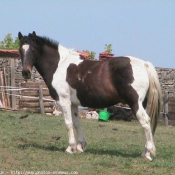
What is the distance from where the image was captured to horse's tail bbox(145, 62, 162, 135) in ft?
32.5

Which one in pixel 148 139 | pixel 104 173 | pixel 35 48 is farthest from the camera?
pixel 35 48

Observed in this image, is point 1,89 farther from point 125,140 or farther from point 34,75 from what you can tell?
point 125,140

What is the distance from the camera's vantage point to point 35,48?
10891 millimetres

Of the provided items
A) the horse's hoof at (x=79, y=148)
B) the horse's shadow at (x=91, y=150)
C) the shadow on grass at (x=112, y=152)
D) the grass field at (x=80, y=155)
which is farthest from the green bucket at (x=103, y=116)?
the horse's hoof at (x=79, y=148)

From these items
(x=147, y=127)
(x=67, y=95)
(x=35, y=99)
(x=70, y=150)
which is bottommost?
(x=35, y=99)

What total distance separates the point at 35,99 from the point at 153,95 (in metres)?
13.3

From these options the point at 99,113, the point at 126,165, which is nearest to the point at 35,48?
the point at 126,165

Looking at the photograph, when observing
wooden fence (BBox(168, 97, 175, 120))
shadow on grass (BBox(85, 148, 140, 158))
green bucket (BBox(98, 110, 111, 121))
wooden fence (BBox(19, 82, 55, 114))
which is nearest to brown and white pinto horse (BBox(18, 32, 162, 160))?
shadow on grass (BBox(85, 148, 140, 158))

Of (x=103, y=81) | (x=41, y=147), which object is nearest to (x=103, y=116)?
(x=41, y=147)

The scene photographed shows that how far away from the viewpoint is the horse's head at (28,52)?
10688mm

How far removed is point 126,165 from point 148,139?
99 centimetres

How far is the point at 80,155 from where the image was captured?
1004 centimetres

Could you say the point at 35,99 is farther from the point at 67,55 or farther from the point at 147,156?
the point at 147,156

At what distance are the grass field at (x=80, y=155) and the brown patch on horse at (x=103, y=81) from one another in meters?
1.01
